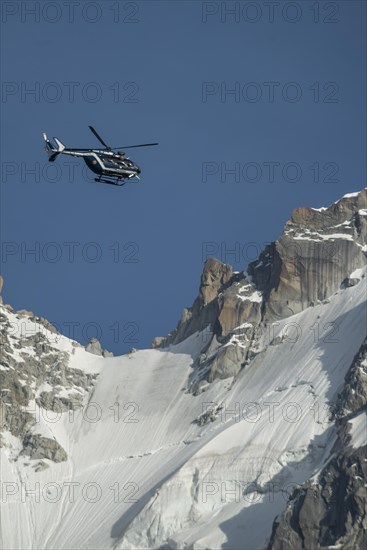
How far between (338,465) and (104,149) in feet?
175

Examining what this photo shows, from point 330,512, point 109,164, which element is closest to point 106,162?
point 109,164

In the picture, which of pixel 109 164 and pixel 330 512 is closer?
pixel 109 164

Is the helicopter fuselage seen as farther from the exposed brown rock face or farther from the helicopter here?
the exposed brown rock face

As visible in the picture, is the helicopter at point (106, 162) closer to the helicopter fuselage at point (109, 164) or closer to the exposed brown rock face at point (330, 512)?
the helicopter fuselage at point (109, 164)

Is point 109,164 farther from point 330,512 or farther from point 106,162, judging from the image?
point 330,512

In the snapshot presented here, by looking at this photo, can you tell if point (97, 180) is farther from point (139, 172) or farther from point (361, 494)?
point (361, 494)

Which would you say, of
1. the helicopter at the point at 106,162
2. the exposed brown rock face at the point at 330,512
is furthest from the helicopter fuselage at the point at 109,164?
the exposed brown rock face at the point at 330,512

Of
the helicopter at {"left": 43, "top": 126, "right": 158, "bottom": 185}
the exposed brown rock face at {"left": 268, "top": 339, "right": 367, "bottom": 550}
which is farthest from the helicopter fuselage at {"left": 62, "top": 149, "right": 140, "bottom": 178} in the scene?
the exposed brown rock face at {"left": 268, "top": 339, "right": 367, "bottom": 550}

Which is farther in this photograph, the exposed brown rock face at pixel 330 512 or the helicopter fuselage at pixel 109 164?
the exposed brown rock face at pixel 330 512

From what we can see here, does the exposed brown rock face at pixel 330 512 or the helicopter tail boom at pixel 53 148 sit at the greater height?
the helicopter tail boom at pixel 53 148

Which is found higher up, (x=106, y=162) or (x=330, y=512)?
(x=106, y=162)

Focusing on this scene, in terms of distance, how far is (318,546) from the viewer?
595 ft

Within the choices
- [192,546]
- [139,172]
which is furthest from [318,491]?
[139,172]

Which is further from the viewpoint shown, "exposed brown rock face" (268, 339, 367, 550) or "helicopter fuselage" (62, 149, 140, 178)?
"exposed brown rock face" (268, 339, 367, 550)
